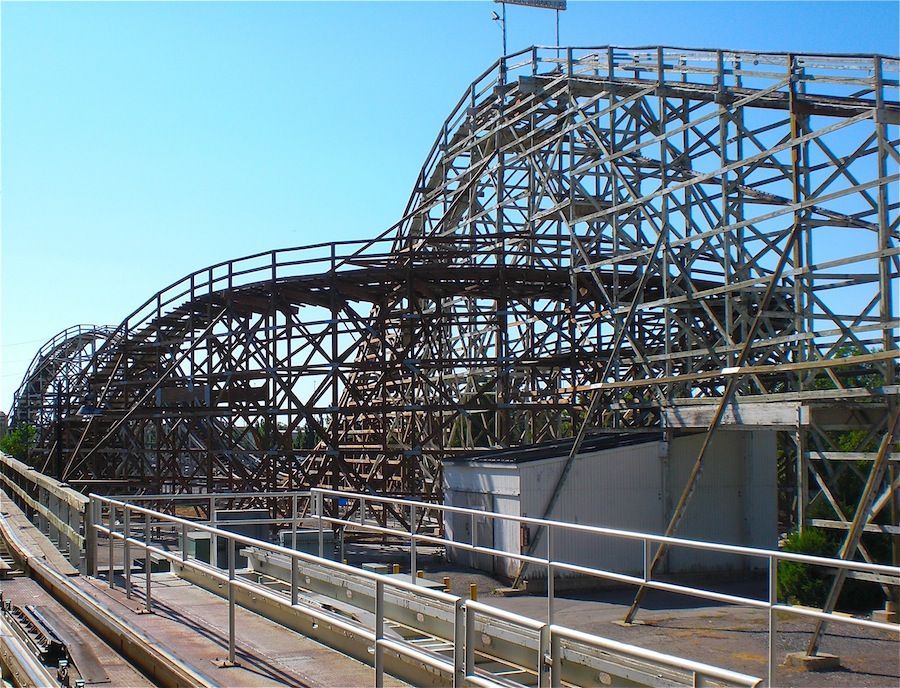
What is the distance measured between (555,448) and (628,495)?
1.69m

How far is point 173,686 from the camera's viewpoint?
7.84 meters

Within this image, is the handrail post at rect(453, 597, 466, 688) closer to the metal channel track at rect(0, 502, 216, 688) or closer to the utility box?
the metal channel track at rect(0, 502, 216, 688)

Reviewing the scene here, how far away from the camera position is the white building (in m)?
20.3

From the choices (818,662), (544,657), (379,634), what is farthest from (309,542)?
(544,657)

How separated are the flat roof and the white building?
27 millimetres

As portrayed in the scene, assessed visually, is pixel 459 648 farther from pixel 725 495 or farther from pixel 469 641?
pixel 725 495

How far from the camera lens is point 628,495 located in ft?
69.1

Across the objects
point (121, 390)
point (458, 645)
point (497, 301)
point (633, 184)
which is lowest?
point (458, 645)

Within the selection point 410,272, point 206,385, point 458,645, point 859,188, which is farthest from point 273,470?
point 458,645

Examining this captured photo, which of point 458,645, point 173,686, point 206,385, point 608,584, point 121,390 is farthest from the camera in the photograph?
point 121,390

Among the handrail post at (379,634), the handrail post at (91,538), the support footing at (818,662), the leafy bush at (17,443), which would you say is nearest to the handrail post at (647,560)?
the support footing at (818,662)

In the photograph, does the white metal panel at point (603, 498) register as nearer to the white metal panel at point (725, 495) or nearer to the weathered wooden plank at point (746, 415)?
the white metal panel at point (725, 495)

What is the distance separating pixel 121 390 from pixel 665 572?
16.4 meters

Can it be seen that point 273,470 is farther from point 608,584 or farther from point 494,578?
point 608,584
